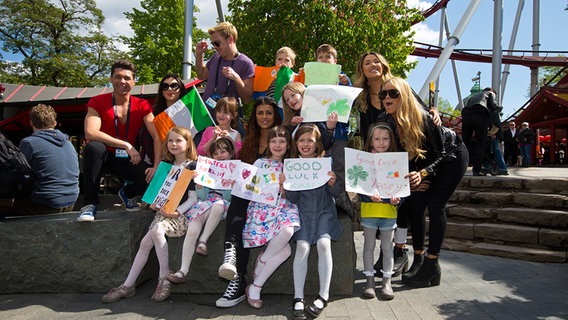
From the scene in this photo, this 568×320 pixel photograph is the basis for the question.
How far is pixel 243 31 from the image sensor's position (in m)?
14.5

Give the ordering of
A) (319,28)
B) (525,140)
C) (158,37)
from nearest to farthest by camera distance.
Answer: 1. (319,28)
2. (525,140)
3. (158,37)

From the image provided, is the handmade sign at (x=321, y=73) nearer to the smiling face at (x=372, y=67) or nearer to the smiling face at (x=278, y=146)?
the smiling face at (x=372, y=67)

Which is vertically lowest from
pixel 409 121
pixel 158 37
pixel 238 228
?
pixel 238 228

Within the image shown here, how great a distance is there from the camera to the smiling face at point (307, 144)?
3459 millimetres

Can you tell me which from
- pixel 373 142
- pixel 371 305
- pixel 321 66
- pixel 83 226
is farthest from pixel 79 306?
pixel 321 66

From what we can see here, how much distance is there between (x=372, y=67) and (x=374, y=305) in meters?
2.29

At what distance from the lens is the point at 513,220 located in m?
5.59

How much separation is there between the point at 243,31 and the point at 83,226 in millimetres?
12135

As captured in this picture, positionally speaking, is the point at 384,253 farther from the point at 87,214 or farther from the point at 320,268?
the point at 87,214

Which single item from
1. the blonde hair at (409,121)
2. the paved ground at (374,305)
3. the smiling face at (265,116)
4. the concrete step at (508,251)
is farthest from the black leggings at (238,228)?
the concrete step at (508,251)

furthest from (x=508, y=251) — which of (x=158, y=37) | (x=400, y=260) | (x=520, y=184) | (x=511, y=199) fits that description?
(x=158, y=37)

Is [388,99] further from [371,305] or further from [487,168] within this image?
[487,168]

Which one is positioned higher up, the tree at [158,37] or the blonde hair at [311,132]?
the tree at [158,37]

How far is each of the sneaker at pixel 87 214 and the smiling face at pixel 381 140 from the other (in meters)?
2.79
